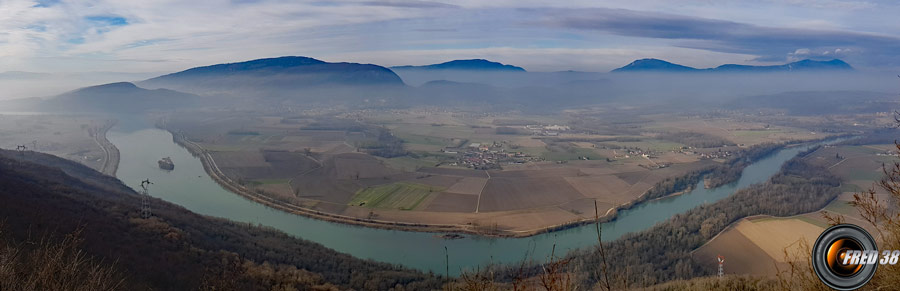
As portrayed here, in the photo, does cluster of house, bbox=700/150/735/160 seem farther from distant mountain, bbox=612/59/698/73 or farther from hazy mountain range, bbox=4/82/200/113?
distant mountain, bbox=612/59/698/73

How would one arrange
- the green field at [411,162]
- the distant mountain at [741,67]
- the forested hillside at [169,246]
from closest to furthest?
the forested hillside at [169,246] → the green field at [411,162] → the distant mountain at [741,67]

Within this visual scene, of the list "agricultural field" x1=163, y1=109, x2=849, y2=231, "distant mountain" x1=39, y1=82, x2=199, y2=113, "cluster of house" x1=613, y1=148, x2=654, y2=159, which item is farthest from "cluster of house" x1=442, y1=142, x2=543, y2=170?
"distant mountain" x1=39, y1=82, x2=199, y2=113

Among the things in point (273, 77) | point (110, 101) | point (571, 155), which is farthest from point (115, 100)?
point (571, 155)

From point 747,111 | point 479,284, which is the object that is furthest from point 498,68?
point 479,284

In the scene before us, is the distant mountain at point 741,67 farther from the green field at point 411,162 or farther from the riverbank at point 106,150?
the riverbank at point 106,150

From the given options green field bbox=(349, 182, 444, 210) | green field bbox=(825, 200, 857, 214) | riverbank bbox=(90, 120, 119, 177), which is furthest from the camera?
riverbank bbox=(90, 120, 119, 177)

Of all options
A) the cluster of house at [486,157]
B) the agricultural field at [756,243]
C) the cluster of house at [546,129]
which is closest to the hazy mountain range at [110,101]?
the cluster of house at [486,157]

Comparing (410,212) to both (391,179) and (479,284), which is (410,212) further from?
(479,284)
